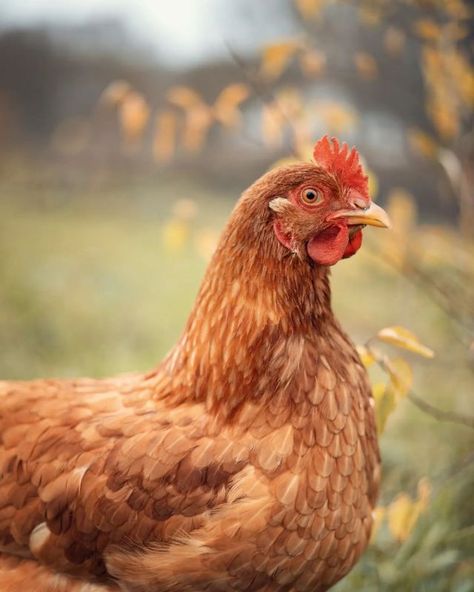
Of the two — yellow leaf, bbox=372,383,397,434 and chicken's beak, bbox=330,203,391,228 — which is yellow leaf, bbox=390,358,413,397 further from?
chicken's beak, bbox=330,203,391,228

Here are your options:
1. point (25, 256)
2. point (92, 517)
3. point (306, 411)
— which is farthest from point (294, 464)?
point (25, 256)

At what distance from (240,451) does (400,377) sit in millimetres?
435

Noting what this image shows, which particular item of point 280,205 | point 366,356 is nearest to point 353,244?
point 280,205

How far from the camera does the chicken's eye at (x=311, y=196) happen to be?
1368 millimetres

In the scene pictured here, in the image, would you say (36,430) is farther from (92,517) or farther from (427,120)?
(427,120)

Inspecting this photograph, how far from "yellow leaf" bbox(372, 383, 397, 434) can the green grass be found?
1038 millimetres

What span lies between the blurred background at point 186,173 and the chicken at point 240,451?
1089mm

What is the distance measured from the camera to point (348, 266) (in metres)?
3.55

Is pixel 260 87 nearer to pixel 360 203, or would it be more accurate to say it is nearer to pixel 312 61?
pixel 312 61

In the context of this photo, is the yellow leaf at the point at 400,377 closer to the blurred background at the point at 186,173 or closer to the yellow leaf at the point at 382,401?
the yellow leaf at the point at 382,401

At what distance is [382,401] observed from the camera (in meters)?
1.59

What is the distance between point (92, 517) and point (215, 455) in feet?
0.94

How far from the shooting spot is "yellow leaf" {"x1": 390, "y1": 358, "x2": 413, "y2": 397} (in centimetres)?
158

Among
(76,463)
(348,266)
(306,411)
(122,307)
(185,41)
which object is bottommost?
(76,463)
